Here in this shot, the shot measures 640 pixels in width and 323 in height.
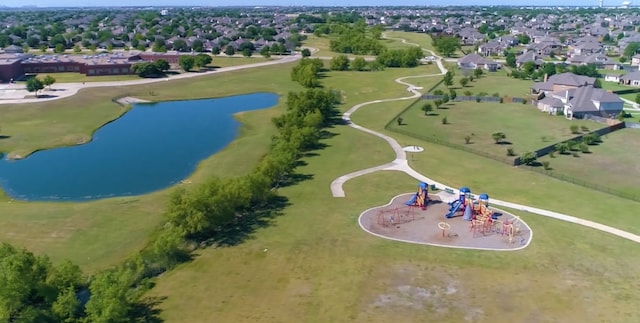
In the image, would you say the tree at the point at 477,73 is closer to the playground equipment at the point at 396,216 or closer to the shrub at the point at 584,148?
the shrub at the point at 584,148

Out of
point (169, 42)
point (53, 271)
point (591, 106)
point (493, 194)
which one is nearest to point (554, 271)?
point (493, 194)

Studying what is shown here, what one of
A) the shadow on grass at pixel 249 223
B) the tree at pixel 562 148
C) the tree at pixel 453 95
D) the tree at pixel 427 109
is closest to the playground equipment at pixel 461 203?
the shadow on grass at pixel 249 223

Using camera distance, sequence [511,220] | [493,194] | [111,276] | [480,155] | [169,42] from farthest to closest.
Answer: [169,42], [480,155], [493,194], [511,220], [111,276]

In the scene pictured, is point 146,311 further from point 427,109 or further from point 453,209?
point 427,109

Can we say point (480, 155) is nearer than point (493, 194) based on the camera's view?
No

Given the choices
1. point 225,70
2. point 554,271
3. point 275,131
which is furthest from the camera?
point 225,70

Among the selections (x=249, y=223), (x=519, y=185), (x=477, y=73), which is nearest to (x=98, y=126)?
(x=249, y=223)

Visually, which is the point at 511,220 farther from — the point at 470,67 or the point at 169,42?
the point at 169,42
